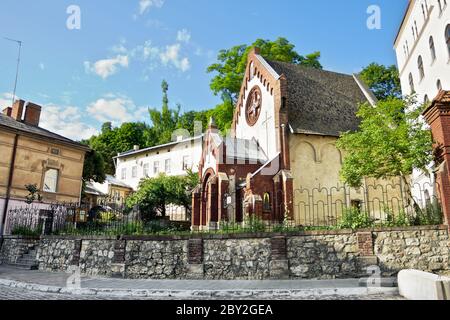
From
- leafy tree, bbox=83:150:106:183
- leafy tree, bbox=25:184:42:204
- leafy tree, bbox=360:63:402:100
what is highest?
leafy tree, bbox=360:63:402:100

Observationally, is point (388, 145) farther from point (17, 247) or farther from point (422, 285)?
point (17, 247)

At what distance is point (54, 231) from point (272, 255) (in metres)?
10.6

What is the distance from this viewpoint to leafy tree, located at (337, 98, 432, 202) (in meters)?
11.3

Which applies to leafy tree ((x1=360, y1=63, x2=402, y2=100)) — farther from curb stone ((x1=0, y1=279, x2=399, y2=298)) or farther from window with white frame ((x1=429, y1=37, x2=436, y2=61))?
curb stone ((x1=0, y1=279, x2=399, y2=298))

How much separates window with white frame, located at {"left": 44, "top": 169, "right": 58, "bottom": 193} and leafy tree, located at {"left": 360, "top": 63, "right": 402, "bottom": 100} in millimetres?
29229

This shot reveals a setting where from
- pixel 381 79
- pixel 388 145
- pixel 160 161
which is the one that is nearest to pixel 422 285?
pixel 388 145

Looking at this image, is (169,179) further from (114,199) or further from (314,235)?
(314,235)

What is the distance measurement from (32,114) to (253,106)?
1609 centimetres

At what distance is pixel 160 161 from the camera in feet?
143

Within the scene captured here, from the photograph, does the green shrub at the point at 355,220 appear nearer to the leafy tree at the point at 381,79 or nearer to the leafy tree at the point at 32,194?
the leafy tree at the point at 32,194

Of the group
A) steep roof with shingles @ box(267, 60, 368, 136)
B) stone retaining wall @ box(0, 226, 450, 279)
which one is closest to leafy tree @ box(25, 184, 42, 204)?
stone retaining wall @ box(0, 226, 450, 279)

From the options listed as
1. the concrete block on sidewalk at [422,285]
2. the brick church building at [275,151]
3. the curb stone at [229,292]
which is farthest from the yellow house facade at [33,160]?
the concrete block on sidewalk at [422,285]

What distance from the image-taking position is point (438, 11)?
17.4 m

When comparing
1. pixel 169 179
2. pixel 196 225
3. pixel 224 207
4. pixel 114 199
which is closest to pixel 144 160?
pixel 169 179
